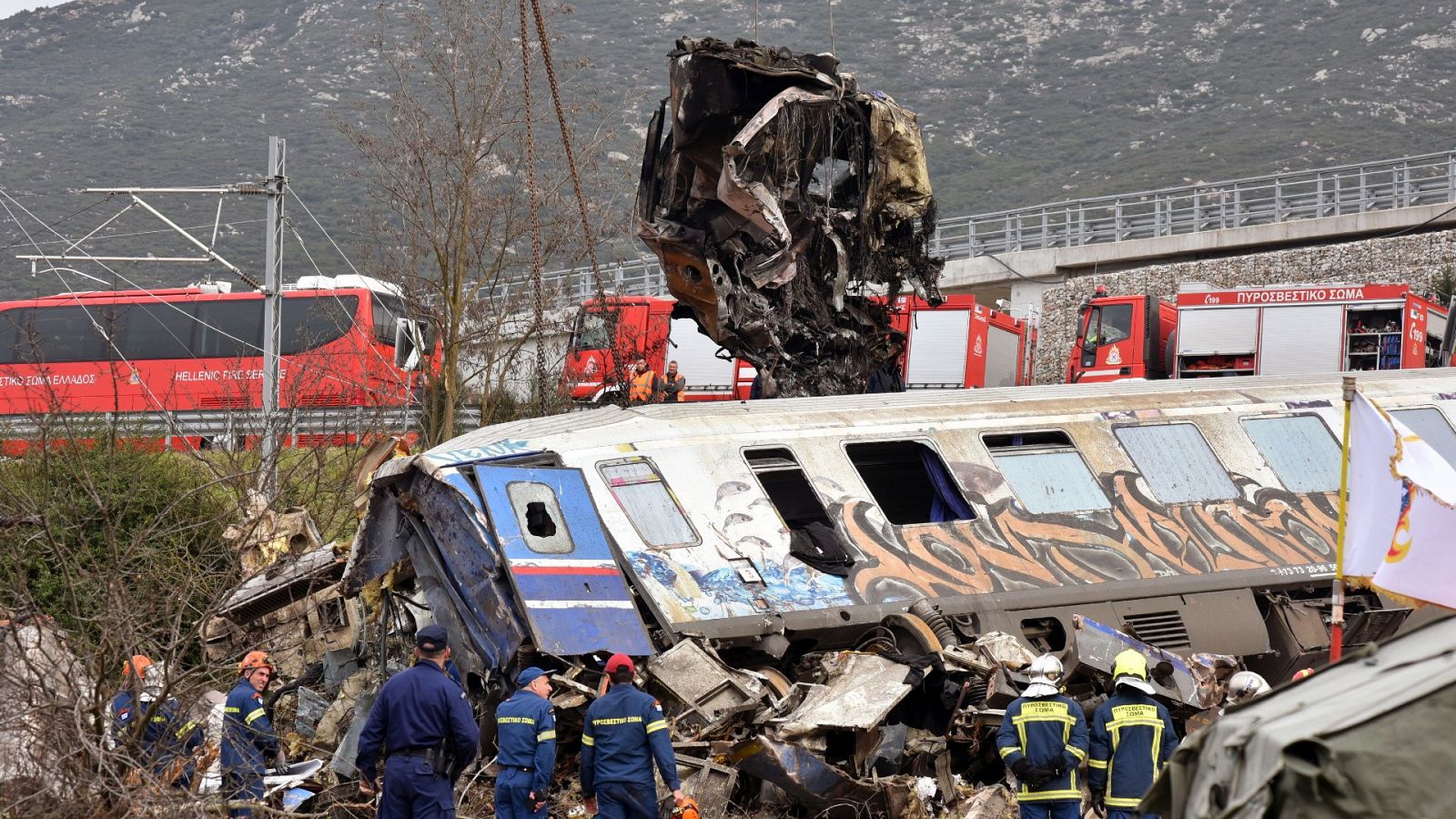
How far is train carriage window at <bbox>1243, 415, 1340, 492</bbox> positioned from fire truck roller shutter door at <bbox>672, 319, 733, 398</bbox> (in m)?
18.6

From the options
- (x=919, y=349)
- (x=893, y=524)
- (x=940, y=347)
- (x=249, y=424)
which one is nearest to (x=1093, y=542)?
(x=893, y=524)

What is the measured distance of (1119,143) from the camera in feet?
308

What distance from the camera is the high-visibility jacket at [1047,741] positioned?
1064 centimetres

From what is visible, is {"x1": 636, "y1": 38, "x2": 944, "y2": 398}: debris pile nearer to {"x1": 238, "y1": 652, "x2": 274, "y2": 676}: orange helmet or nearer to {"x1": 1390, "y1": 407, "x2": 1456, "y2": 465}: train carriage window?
{"x1": 1390, "y1": 407, "x2": 1456, "y2": 465}: train carriage window

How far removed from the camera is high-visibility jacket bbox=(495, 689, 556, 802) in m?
10.8

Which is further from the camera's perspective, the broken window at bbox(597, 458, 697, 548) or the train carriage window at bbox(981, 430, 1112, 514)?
the train carriage window at bbox(981, 430, 1112, 514)

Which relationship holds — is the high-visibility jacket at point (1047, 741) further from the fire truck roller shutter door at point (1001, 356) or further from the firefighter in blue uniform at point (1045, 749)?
the fire truck roller shutter door at point (1001, 356)

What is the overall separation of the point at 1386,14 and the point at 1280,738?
108535mm

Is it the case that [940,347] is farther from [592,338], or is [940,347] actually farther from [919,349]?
[592,338]

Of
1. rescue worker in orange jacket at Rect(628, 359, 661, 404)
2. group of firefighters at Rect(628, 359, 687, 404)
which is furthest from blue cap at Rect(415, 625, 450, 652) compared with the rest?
rescue worker in orange jacket at Rect(628, 359, 661, 404)

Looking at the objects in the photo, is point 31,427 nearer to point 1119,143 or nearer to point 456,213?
point 456,213

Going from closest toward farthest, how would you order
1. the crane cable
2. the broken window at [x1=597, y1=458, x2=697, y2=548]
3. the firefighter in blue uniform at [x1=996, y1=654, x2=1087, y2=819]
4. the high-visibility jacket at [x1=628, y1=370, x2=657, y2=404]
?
the firefighter in blue uniform at [x1=996, y1=654, x2=1087, y2=819] < the broken window at [x1=597, y1=458, x2=697, y2=548] < the crane cable < the high-visibility jacket at [x1=628, y1=370, x2=657, y2=404]

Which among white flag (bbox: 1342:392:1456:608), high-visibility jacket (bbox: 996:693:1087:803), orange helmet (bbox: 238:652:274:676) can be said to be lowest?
high-visibility jacket (bbox: 996:693:1087:803)

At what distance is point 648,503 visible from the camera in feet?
45.9
